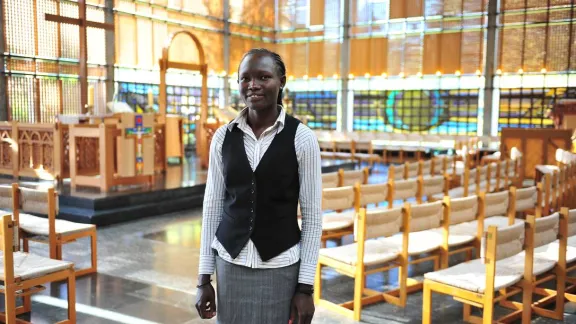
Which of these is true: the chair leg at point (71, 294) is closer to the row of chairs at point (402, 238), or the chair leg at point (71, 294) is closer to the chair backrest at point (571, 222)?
the row of chairs at point (402, 238)

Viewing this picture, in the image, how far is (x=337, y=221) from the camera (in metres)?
5.48

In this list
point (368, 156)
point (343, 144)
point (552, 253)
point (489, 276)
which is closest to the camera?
point (489, 276)

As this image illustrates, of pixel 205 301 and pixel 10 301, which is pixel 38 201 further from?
pixel 205 301

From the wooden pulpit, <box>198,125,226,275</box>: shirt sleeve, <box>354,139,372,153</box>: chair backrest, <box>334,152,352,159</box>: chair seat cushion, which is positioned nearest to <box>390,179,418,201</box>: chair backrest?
<box>198,125,226,275</box>: shirt sleeve

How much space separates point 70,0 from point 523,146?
11936mm

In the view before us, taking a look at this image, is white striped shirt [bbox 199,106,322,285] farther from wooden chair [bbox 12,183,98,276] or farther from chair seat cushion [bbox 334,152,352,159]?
chair seat cushion [bbox 334,152,352,159]

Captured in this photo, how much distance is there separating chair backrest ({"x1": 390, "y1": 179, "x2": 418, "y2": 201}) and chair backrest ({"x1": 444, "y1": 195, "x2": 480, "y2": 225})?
3.74 feet

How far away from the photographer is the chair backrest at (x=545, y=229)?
3668mm

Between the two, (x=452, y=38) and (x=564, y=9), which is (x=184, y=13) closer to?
(x=452, y=38)

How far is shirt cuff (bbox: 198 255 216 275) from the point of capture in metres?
1.98

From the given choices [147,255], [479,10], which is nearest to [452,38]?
[479,10]

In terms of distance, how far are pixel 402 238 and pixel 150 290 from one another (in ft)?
6.93

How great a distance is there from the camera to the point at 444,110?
61.3ft

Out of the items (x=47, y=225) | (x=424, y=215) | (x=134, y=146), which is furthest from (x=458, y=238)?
(x=134, y=146)
